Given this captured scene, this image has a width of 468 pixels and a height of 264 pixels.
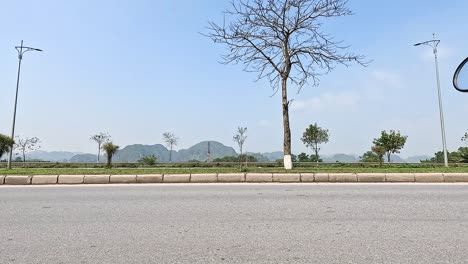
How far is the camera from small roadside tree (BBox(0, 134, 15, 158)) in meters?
22.9

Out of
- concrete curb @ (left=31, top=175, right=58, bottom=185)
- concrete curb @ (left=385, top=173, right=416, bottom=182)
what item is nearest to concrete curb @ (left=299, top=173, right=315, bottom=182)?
concrete curb @ (left=385, top=173, right=416, bottom=182)

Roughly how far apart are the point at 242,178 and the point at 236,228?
5.77m

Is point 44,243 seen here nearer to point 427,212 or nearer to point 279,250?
point 279,250

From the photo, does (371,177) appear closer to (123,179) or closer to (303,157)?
(123,179)

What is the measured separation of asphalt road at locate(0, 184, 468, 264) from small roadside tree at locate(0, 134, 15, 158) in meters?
19.4

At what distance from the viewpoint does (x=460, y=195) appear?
686cm

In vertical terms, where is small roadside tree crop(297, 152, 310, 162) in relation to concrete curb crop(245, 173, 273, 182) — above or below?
above

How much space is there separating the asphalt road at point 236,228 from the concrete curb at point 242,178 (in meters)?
2.78

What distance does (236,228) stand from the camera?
13.9 ft

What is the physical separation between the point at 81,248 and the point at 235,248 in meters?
1.59

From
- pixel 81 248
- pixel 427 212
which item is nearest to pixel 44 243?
pixel 81 248

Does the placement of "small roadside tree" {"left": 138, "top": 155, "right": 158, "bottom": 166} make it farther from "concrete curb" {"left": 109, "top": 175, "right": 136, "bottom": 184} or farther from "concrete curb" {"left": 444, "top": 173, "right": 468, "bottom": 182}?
"concrete curb" {"left": 444, "top": 173, "right": 468, "bottom": 182}

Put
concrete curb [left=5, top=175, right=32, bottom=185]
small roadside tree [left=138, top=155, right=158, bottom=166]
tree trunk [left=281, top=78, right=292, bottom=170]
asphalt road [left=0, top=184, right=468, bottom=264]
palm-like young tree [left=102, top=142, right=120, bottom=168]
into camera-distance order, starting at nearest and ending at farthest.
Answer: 1. asphalt road [left=0, top=184, right=468, bottom=264]
2. concrete curb [left=5, top=175, right=32, bottom=185]
3. tree trunk [left=281, top=78, right=292, bottom=170]
4. palm-like young tree [left=102, top=142, right=120, bottom=168]
5. small roadside tree [left=138, top=155, right=158, bottom=166]

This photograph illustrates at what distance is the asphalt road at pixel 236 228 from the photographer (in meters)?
3.22
